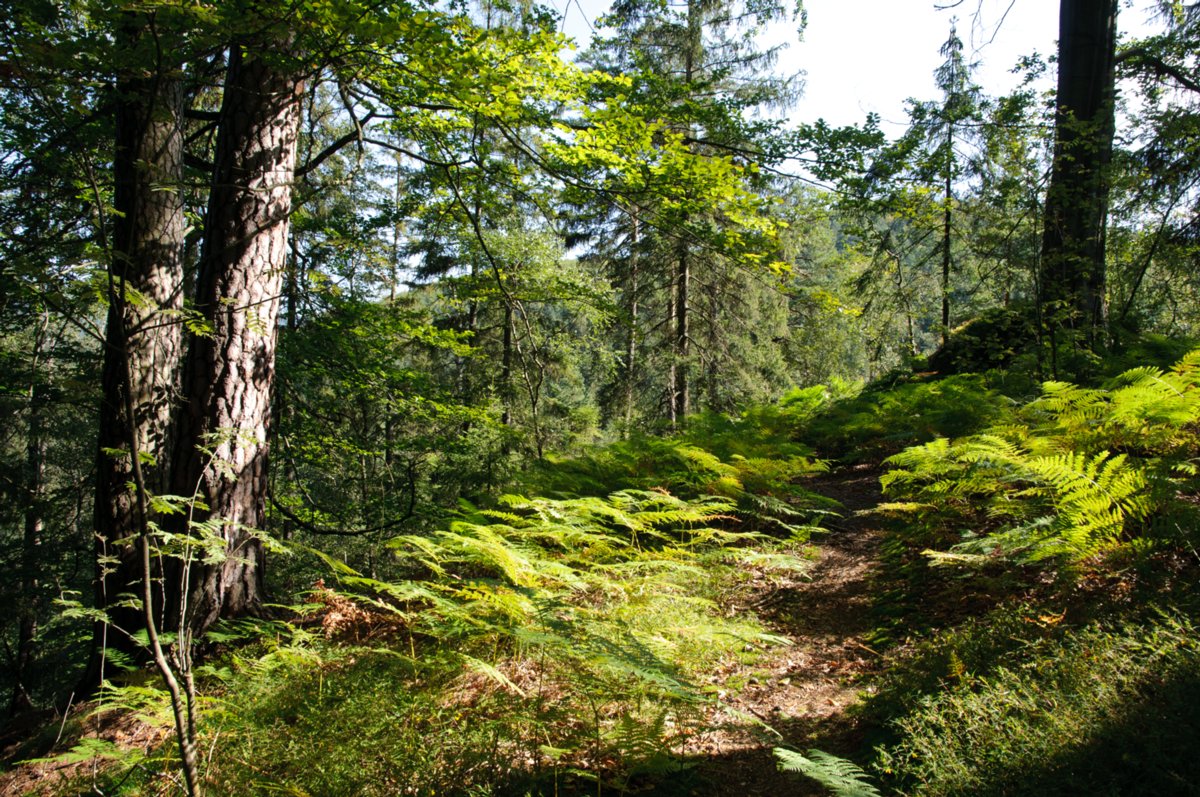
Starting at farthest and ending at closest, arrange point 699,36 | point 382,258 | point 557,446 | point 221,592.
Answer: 1. point 557,446
2. point 699,36
3. point 382,258
4. point 221,592

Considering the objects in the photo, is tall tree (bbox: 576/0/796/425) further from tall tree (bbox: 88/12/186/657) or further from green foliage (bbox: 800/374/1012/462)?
tall tree (bbox: 88/12/186/657)

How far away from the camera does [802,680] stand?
12.0 ft

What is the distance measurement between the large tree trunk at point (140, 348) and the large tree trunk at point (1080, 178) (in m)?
8.49

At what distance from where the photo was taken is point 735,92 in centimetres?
1623

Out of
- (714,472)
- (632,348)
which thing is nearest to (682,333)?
(632,348)

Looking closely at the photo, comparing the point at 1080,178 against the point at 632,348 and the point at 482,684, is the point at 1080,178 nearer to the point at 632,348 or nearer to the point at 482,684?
the point at 482,684

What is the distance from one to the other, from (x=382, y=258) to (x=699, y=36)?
11.7 metres

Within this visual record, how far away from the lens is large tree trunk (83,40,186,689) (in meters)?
4.16

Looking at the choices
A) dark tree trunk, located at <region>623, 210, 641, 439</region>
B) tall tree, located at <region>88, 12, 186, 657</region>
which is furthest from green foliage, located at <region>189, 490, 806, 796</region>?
dark tree trunk, located at <region>623, 210, 641, 439</region>

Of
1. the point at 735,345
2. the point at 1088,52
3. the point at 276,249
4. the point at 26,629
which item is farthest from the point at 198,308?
the point at 735,345

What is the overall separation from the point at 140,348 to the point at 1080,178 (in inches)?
389

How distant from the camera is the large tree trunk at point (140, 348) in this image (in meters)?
4.16

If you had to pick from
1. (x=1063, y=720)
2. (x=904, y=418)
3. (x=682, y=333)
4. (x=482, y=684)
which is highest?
(x=682, y=333)

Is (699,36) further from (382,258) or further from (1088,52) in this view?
(382,258)
